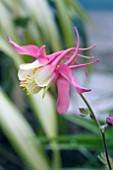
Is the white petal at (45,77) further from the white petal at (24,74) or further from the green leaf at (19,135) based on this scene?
the green leaf at (19,135)

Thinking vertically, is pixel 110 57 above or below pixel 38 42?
below

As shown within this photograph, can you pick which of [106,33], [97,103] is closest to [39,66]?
[97,103]

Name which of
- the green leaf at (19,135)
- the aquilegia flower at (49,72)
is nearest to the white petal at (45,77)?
the aquilegia flower at (49,72)

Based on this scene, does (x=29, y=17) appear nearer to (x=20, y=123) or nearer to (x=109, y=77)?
(x=20, y=123)

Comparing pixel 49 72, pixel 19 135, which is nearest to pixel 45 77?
pixel 49 72

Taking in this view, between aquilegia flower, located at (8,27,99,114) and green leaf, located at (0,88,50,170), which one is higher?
aquilegia flower, located at (8,27,99,114)

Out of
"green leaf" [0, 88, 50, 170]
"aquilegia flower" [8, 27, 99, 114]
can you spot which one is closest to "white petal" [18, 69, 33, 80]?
"aquilegia flower" [8, 27, 99, 114]

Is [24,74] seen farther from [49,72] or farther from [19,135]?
[19,135]

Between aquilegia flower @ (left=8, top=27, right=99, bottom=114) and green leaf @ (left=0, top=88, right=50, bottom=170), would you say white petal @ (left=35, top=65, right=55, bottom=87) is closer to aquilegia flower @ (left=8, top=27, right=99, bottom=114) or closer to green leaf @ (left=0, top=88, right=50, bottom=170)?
aquilegia flower @ (left=8, top=27, right=99, bottom=114)
